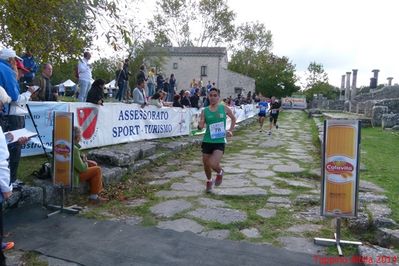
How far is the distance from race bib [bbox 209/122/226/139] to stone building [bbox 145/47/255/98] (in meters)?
→ 45.0

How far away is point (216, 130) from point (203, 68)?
155 ft

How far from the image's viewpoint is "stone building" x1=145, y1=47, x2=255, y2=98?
51.7m

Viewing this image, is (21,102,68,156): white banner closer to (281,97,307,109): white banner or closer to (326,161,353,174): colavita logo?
(326,161,353,174): colavita logo

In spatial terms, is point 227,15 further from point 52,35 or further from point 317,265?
point 317,265

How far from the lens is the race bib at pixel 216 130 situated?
20.9 ft

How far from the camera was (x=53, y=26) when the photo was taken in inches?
257

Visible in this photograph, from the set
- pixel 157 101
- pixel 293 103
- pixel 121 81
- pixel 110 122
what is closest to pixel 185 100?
pixel 121 81

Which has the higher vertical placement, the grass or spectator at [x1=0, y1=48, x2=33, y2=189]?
spectator at [x1=0, y1=48, x2=33, y2=189]

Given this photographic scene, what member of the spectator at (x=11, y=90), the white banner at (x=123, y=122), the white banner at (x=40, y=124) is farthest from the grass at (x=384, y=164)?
the white banner at (x=40, y=124)

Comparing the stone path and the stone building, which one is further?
the stone building

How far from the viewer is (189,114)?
1349 centimetres

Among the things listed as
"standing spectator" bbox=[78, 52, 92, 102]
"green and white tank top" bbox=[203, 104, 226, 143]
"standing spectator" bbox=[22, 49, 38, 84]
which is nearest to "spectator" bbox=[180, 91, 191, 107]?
"standing spectator" bbox=[78, 52, 92, 102]

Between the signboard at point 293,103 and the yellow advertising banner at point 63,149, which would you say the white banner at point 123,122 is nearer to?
the yellow advertising banner at point 63,149

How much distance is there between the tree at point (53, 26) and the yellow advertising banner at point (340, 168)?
11.1 feet
